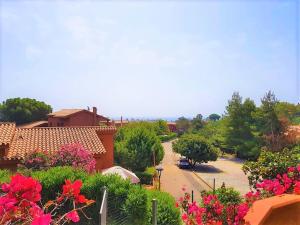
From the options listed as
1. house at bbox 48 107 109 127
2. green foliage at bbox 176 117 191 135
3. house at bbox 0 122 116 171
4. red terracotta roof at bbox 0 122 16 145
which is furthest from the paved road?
green foliage at bbox 176 117 191 135

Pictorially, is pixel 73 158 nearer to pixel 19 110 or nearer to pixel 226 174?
pixel 226 174

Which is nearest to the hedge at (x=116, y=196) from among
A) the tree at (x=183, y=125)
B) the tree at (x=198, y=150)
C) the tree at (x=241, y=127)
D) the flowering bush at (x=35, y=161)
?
the flowering bush at (x=35, y=161)

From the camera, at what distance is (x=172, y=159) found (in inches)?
1962

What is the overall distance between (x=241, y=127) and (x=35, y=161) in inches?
1559

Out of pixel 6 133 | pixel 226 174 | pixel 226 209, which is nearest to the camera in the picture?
pixel 226 209

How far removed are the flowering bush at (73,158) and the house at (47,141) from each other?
1.72 metres

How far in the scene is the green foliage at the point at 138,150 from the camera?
28.9 meters

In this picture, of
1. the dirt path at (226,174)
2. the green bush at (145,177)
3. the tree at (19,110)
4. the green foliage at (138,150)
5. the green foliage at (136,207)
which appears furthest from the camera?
the tree at (19,110)

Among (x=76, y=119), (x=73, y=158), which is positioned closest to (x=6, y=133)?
(x=73, y=158)

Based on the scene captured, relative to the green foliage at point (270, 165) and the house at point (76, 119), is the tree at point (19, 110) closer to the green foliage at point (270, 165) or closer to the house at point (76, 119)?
the house at point (76, 119)

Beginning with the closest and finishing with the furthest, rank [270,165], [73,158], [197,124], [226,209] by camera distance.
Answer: [226,209], [270,165], [73,158], [197,124]

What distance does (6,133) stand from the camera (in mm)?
19219

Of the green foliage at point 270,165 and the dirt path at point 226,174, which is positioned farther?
the dirt path at point 226,174

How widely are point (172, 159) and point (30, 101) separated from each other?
30.7 metres
